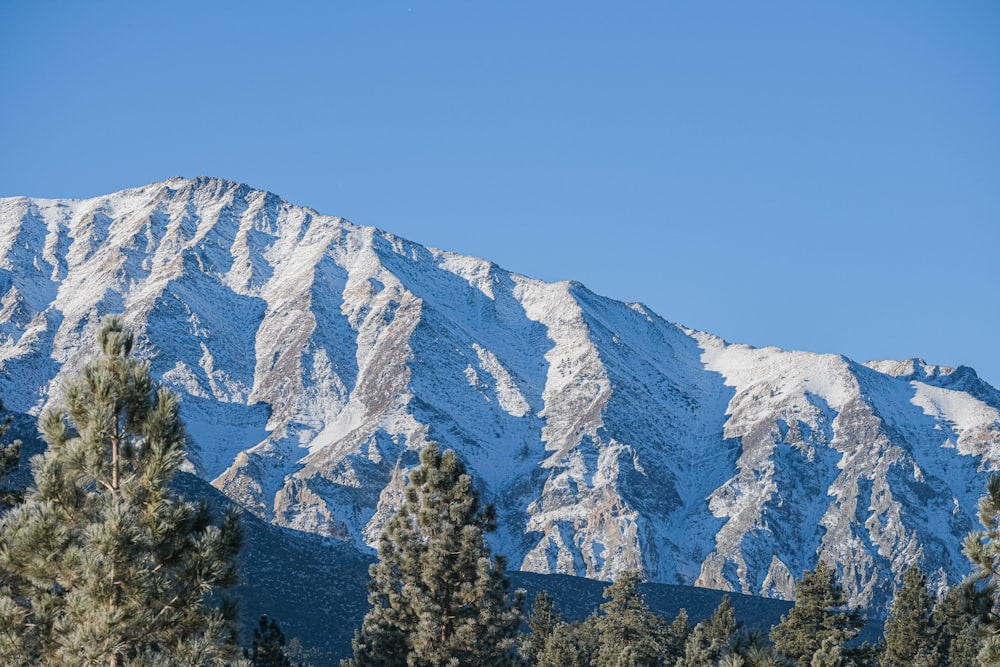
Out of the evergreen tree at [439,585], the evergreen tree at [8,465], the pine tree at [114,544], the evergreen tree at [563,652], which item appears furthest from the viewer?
the evergreen tree at [563,652]

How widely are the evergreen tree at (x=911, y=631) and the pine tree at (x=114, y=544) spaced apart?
81927mm

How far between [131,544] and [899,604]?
289 feet

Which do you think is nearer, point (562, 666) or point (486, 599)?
point (486, 599)

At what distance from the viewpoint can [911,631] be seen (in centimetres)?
10250

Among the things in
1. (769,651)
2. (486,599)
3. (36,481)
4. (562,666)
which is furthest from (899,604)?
(36,481)

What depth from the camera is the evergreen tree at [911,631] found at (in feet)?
335

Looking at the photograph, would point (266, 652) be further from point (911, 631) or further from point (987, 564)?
point (911, 631)

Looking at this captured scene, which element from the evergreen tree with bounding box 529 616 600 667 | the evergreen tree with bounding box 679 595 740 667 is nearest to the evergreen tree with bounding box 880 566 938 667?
the evergreen tree with bounding box 679 595 740 667

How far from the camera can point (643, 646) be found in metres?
103

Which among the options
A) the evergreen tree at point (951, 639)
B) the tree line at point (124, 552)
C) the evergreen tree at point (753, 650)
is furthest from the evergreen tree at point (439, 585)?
the evergreen tree at point (951, 639)

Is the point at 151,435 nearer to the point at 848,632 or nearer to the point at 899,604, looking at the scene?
the point at 848,632

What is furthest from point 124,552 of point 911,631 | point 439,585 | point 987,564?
point 911,631

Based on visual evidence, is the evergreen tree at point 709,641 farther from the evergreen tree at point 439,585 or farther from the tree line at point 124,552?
the tree line at point 124,552

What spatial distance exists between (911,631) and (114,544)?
86.6m
